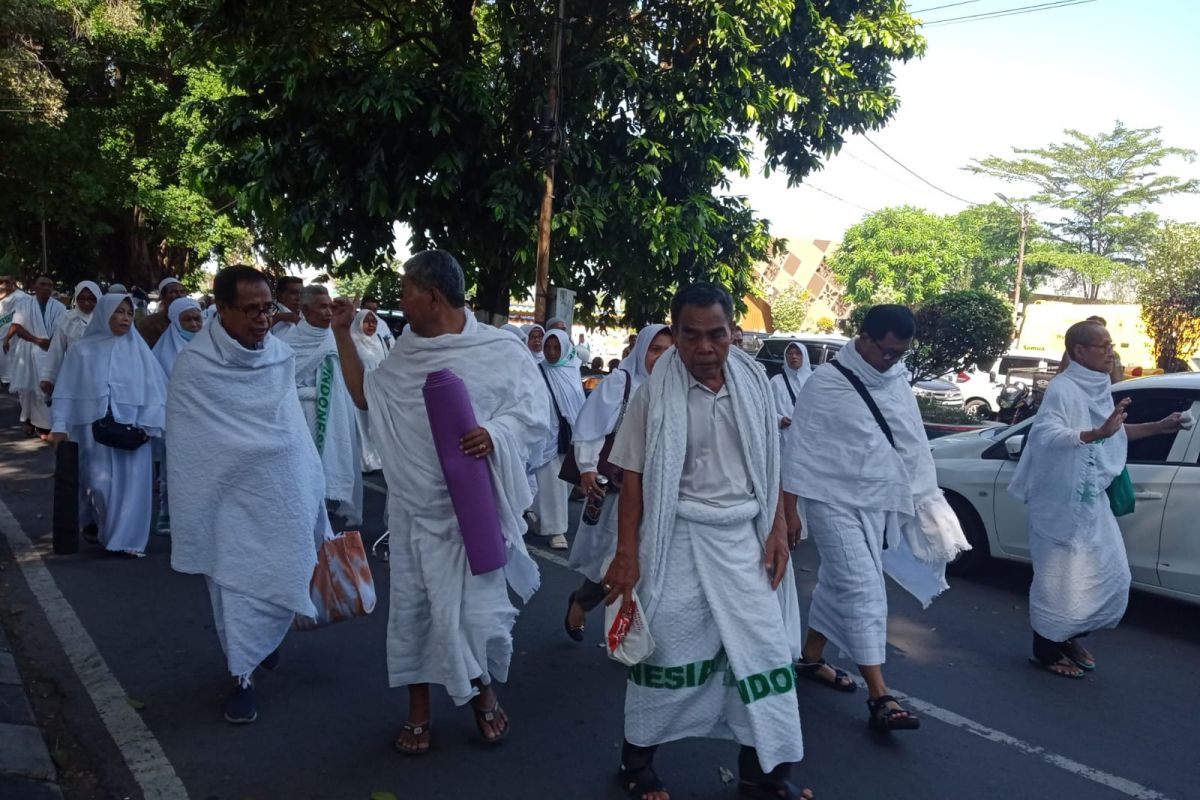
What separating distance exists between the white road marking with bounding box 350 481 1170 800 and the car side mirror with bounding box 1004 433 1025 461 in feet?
8.76

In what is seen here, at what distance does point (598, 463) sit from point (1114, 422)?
102 inches

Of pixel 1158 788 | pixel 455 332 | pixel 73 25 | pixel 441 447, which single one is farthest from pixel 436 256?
pixel 73 25

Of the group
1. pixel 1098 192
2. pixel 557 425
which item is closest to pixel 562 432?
pixel 557 425

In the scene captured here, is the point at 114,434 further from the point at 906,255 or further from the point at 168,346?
the point at 906,255

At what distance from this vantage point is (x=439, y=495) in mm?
3879

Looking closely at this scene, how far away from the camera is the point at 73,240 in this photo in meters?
32.1

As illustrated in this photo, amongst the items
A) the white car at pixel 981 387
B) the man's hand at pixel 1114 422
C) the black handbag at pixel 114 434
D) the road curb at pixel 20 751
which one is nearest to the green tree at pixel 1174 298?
the white car at pixel 981 387

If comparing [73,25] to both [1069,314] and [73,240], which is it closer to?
[73,240]

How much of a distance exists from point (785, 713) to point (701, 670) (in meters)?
0.31

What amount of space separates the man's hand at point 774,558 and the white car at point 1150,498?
9.72 ft

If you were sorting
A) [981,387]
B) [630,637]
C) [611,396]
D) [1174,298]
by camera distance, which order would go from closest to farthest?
[630,637] → [611,396] → [1174,298] → [981,387]

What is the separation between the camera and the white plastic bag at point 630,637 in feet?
10.7

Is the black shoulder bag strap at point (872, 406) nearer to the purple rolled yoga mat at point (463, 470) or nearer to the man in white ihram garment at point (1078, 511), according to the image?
the man in white ihram garment at point (1078, 511)

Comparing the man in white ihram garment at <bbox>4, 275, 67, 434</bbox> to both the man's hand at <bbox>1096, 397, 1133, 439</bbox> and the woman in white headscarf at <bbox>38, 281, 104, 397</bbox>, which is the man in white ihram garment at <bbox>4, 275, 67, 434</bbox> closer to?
the woman in white headscarf at <bbox>38, 281, 104, 397</bbox>
